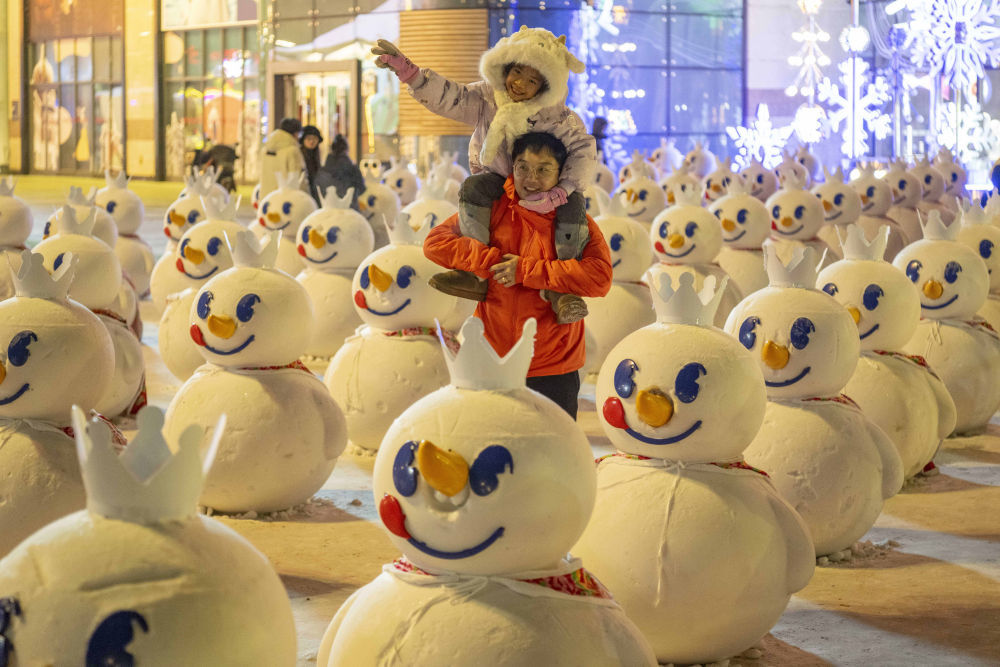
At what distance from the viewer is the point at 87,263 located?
6.49 m

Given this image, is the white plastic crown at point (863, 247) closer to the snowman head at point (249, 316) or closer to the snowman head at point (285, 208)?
the snowman head at point (249, 316)

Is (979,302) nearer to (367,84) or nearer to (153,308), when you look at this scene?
(153,308)

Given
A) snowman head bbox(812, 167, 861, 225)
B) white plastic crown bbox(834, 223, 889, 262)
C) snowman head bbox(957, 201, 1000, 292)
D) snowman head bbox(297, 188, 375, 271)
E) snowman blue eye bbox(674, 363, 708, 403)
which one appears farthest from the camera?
snowman head bbox(812, 167, 861, 225)

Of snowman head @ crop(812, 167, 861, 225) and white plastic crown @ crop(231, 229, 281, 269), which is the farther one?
snowman head @ crop(812, 167, 861, 225)

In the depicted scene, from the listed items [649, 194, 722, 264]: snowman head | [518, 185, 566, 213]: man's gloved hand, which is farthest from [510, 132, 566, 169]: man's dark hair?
[649, 194, 722, 264]: snowman head

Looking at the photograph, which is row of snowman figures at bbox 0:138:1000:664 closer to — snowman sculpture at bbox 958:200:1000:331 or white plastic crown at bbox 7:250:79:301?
white plastic crown at bbox 7:250:79:301

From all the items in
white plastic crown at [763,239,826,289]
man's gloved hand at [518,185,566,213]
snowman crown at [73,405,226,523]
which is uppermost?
man's gloved hand at [518,185,566,213]

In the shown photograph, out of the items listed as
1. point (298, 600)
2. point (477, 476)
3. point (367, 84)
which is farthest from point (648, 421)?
point (367, 84)

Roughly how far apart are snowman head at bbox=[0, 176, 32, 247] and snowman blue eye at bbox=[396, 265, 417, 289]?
2.65 m

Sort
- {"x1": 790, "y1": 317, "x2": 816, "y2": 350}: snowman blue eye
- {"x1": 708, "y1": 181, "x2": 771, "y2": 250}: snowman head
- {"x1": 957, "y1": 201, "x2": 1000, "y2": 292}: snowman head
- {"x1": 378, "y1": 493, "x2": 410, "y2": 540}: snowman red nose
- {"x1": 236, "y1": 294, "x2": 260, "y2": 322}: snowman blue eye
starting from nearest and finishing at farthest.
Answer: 1. {"x1": 378, "y1": 493, "x2": 410, "y2": 540}: snowman red nose
2. {"x1": 790, "y1": 317, "x2": 816, "y2": 350}: snowman blue eye
3. {"x1": 236, "y1": 294, "x2": 260, "y2": 322}: snowman blue eye
4. {"x1": 957, "y1": 201, "x2": 1000, "y2": 292}: snowman head
5. {"x1": 708, "y1": 181, "x2": 771, "y2": 250}: snowman head

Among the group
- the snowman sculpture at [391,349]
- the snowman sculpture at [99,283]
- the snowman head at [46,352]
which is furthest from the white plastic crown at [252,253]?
the snowman head at [46,352]

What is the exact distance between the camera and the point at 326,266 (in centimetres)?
856

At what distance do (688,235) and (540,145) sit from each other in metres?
4.56

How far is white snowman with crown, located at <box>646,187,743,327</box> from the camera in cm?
867
